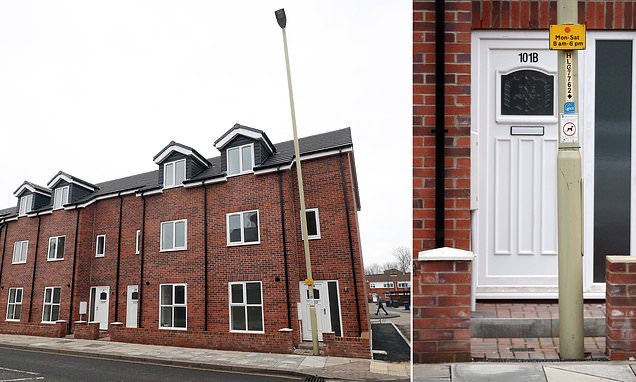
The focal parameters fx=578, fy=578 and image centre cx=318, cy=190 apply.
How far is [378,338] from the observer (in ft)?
26.8

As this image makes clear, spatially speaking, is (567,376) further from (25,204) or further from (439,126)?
(25,204)

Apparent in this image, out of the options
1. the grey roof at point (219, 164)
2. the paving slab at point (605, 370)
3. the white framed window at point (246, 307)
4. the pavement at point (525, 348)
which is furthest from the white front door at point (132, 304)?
the paving slab at point (605, 370)

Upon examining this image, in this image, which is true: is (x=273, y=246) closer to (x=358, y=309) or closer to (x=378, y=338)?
(x=358, y=309)

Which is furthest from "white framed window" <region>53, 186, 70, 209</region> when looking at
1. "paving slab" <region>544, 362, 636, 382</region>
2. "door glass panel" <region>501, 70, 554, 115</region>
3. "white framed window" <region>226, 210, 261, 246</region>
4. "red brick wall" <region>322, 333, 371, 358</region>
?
"paving slab" <region>544, 362, 636, 382</region>

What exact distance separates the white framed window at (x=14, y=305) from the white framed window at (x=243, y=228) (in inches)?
165

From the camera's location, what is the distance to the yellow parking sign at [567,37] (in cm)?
291

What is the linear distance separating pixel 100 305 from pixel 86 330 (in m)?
0.51

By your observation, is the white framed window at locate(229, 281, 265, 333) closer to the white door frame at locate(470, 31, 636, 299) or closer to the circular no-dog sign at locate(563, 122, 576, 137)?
the white door frame at locate(470, 31, 636, 299)

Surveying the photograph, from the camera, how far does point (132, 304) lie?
10.8 m

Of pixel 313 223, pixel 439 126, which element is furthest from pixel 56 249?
pixel 439 126

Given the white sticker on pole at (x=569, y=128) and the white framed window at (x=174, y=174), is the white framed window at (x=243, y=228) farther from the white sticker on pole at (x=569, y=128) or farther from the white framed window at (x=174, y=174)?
the white sticker on pole at (x=569, y=128)

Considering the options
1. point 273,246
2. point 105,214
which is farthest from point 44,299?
point 273,246

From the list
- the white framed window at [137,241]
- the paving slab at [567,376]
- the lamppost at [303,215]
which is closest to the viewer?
the paving slab at [567,376]

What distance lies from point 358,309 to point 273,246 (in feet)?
6.25
